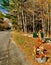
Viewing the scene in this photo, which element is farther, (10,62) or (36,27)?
(36,27)

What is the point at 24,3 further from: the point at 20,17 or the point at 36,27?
the point at 36,27

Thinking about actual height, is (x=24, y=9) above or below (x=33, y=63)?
above

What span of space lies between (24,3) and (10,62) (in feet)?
135

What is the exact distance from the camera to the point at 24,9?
181 ft

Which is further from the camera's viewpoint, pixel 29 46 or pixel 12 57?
pixel 29 46

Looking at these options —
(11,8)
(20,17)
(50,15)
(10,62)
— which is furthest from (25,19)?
(10,62)

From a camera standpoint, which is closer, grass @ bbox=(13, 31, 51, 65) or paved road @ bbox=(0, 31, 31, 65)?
paved road @ bbox=(0, 31, 31, 65)

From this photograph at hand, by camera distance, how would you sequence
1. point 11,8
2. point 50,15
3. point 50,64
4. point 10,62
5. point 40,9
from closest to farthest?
point 50,64 → point 10,62 → point 50,15 → point 40,9 → point 11,8

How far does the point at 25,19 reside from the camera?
55188mm

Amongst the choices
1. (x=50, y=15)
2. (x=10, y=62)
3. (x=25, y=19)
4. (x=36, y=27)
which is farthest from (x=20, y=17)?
(x=10, y=62)

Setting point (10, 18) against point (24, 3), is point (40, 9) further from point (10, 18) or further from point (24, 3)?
point (10, 18)

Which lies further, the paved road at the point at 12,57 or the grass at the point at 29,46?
the grass at the point at 29,46

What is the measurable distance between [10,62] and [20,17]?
4265cm

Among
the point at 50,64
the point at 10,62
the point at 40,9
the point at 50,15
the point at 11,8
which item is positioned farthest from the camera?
the point at 11,8
